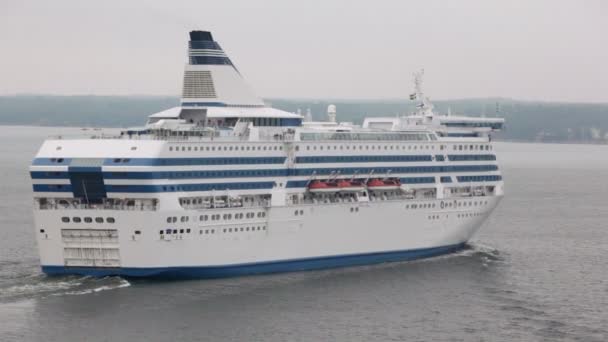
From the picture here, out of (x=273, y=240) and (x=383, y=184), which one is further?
(x=383, y=184)

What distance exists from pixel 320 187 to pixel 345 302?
7.65m

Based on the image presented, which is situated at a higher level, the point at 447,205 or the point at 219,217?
the point at 219,217

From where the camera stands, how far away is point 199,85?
4725 cm

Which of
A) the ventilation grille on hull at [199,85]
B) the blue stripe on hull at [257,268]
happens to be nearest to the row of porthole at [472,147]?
the blue stripe on hull at [257,268]

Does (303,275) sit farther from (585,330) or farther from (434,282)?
(585,330)

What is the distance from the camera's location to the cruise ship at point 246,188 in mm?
41500

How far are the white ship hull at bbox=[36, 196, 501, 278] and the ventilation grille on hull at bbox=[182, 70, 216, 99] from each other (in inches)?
262

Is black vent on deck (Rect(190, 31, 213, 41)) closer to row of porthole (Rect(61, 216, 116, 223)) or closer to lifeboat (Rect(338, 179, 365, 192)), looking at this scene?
lifeboat (Rect(338, 179, 365, 192))

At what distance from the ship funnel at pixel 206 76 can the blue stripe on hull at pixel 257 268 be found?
26.6 ft

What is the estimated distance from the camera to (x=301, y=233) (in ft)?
149

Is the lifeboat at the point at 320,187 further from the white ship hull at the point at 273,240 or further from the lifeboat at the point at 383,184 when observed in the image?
the lifeboat at the point at 383,184

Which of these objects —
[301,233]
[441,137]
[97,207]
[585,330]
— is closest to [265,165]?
[301,233]

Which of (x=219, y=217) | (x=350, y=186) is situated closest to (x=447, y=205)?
(x=350, y=186)

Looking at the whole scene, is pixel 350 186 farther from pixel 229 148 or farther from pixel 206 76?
pixel 206 76
